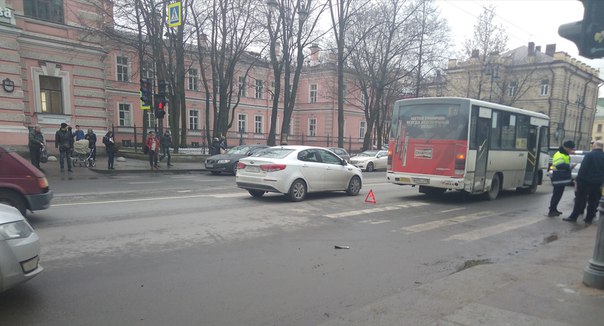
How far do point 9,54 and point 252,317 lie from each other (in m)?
23.4

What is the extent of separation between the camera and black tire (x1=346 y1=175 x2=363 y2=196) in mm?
12172

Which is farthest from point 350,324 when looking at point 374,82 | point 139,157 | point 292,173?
point 374,82

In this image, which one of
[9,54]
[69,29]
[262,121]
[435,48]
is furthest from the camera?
[262,121]

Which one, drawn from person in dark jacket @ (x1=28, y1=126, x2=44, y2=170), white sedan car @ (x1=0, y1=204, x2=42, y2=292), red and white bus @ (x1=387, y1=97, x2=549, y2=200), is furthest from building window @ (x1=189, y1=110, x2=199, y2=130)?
white sedan car @ (x1=0, y1=204, x2=42, y2=292)

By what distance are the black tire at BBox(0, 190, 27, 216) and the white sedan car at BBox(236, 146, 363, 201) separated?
510 centimetres

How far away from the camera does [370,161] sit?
24.8 metres

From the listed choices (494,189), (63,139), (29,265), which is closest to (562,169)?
(494,189)

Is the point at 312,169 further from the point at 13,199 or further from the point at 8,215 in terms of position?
the point at 8,215

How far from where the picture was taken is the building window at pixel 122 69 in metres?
38.4

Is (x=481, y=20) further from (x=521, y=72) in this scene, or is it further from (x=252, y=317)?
(x=252, y=317)

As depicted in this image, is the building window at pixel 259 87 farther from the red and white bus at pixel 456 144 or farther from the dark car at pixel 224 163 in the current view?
the red and white bus at pixel 456 144

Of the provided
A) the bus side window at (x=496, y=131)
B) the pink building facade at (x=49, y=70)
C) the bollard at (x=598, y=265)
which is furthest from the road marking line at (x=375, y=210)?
the pink building facade at (x=49, y=70)

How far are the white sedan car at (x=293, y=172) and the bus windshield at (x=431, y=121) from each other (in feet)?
7.33

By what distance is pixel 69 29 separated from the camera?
22.6 m
